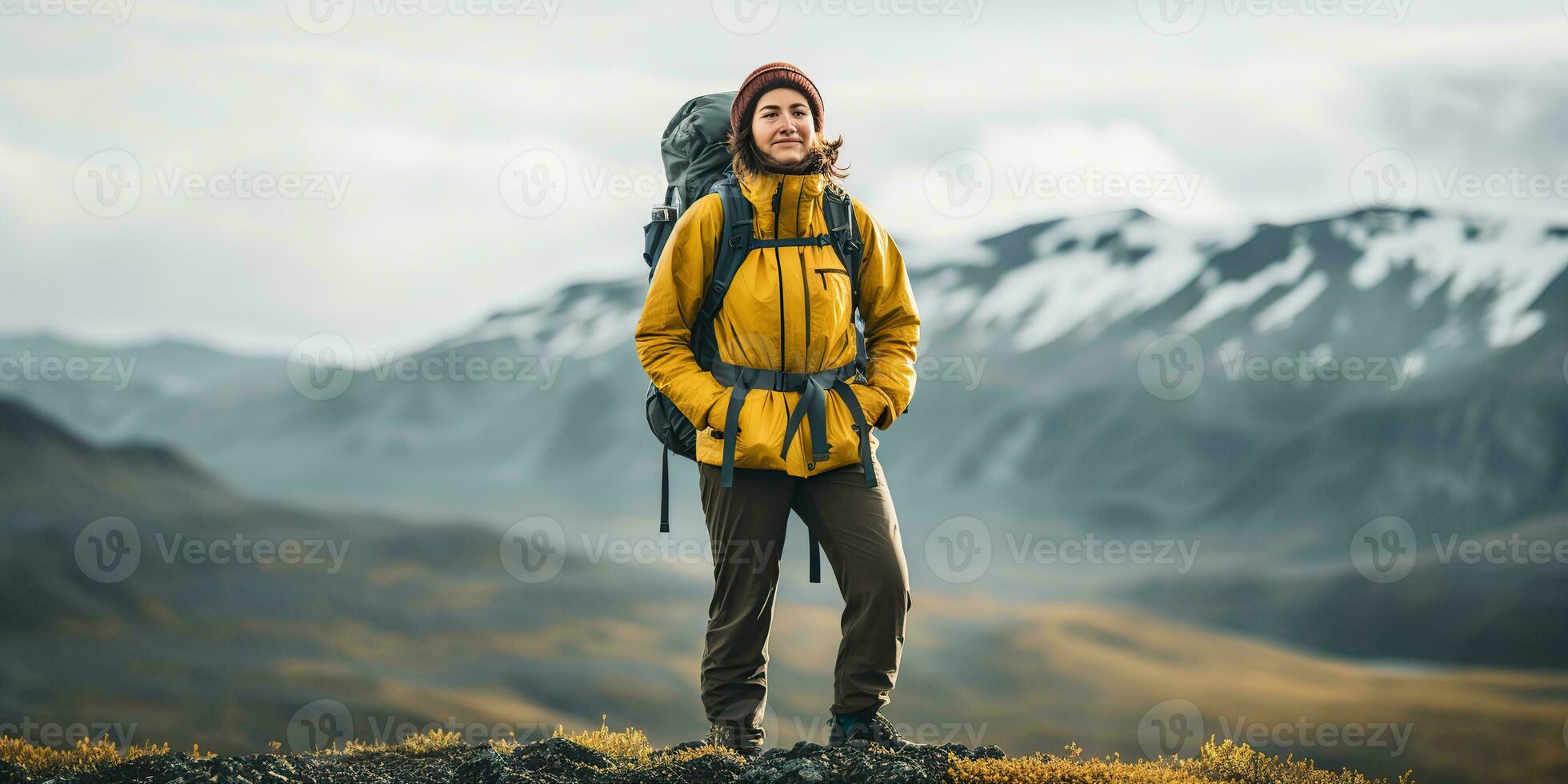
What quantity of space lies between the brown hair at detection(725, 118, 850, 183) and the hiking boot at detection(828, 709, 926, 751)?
234cm

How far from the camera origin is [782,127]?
16.8 feet

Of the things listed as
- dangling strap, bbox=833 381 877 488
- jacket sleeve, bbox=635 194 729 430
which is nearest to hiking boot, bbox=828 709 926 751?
dangling strap, bbox=833 381 877 488

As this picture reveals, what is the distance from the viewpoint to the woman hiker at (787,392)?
5109mm

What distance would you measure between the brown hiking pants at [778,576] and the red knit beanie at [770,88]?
1507 mm

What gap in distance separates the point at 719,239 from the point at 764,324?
16.1 inches

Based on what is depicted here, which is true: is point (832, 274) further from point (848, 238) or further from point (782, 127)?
point (782, 127)

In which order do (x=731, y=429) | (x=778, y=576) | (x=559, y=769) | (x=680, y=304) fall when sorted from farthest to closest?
(x=559, y=769)
(x=778, y=576)
(x=680, y=304)
(x=731, y=429)

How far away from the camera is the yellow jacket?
5.09m

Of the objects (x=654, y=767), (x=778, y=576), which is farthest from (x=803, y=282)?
(x=654, y=767)

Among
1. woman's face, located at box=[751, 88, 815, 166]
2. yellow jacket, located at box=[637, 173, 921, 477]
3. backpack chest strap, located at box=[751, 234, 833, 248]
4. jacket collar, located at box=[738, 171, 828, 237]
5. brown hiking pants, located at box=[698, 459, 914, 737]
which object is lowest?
brown hiking pants, located at box=[698, 459, 914, 737]

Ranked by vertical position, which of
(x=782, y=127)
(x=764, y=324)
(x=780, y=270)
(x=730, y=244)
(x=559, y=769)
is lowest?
(x=559, y=769)

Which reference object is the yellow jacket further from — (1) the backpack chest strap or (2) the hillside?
(2) the hillside

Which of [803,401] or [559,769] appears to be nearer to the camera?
[803,401]

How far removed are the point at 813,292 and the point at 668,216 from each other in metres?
0.93
